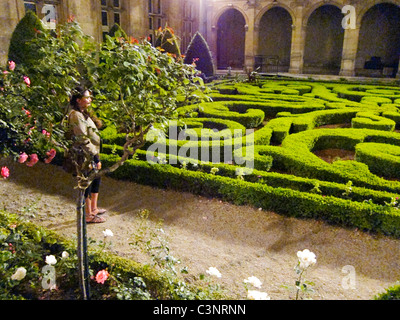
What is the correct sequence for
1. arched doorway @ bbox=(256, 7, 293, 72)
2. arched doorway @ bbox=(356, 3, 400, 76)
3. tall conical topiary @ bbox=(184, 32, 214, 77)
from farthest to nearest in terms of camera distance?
1. arched doorway @ bbox=(256, 7, 293, 72)
2. arched doorway @ bbox=(356, 3, 400, 76)
3. tall conical topiary @ bbox=(184, 32, 214, 77)

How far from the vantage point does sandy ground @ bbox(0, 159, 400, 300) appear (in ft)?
10.4

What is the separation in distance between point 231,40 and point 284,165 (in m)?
19.7

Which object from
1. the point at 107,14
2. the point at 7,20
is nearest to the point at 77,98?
Answer: the point at 7,20

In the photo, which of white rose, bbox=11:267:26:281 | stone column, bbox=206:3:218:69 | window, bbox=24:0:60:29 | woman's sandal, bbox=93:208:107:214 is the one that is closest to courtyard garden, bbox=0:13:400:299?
white rose, bbox=11:267:26:281

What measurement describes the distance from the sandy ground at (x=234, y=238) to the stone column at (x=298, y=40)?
658 inches

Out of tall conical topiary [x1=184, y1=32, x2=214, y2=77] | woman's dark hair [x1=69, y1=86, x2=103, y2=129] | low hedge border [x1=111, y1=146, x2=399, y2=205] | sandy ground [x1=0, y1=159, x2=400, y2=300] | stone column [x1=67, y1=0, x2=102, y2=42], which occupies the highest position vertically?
stone column [x1=67, y1=0, x2=102, y2=42]

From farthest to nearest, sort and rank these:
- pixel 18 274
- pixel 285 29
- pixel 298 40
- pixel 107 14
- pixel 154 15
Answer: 1. pixel 285 29
2. pixel 298 40
3. pixel 154 15
4. pixel 107 14
5. pixel 18 274

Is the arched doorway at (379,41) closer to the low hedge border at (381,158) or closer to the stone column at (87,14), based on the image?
the stone column at (87,14)

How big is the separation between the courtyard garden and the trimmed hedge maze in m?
0.02

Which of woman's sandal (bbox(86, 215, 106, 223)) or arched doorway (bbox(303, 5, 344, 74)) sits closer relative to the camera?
woman's sandal (bbox(86, 215, 106, 223))

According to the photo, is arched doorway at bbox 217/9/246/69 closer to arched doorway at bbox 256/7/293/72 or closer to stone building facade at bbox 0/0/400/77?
stone building facade at bbox 0/0/400/77

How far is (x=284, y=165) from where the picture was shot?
524 centimetres

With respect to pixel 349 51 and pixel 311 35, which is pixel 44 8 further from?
pixel 311 35

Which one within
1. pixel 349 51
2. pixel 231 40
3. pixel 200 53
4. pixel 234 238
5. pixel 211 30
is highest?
pixel 211 30
